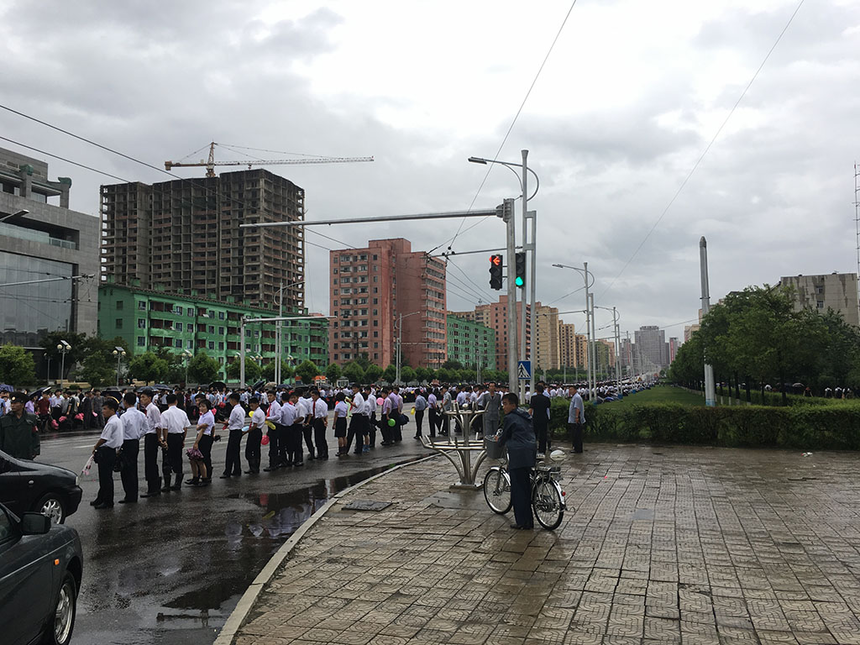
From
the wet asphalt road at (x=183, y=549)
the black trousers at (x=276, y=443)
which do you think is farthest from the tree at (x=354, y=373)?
the wet asphalt road at (x=183, y=549)

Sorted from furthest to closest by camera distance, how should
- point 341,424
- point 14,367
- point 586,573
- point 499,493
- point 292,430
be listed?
1. point 14,367
2. point 341,424
3. point 292,430
4. point 499,493
5. point 586,573

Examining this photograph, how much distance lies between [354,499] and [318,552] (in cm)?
343

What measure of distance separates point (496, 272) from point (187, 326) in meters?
80.8

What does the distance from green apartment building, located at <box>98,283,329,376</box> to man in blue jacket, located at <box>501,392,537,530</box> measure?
6096cm

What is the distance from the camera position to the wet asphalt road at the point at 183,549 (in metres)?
5.62

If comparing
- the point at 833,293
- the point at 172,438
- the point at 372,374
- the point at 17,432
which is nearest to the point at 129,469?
the point at 172,438

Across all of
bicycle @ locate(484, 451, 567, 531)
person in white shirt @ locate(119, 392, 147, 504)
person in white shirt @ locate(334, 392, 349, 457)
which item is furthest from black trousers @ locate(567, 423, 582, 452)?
person in white shirt @ locate(119, 392, 147, 504)

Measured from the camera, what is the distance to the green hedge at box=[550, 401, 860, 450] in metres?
17.8

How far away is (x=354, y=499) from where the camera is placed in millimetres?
11031

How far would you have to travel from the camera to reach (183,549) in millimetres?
8062

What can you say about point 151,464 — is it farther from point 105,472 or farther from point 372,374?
point 372,374

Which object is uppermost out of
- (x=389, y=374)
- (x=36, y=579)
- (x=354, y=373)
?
(x=354, y=373)

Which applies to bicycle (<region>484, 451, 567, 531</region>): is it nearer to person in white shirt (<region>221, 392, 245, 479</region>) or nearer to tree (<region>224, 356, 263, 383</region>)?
person in white shirt (<region>221, 392, 245, 479</region>)

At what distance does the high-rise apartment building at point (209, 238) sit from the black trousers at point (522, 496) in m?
116
